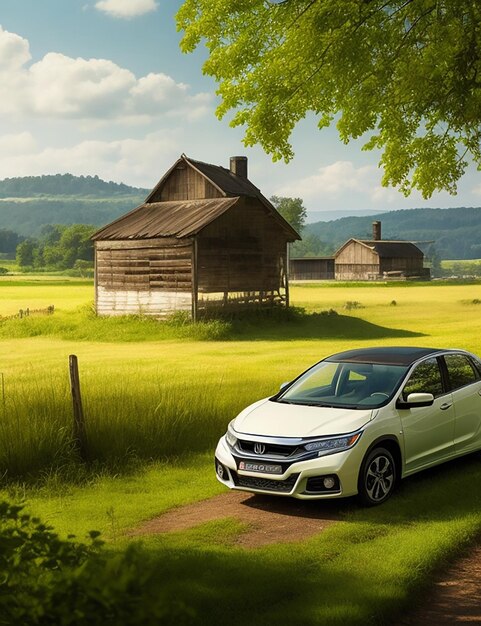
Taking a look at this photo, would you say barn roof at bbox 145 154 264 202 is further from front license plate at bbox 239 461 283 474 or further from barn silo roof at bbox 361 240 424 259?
barn silo roof at bbox 361 240 424 259

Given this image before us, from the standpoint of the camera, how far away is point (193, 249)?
131ft

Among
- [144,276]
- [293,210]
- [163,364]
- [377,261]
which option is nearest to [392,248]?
[377,261]

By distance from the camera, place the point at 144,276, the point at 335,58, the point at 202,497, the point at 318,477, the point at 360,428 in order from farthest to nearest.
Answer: the point at 144,276, the point at 335,58, the point at 202,497, the point at 360,428, the point at 318,477

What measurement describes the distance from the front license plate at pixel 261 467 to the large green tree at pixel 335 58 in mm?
11592

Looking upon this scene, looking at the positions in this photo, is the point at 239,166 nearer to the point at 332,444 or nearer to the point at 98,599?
the point at 332,444

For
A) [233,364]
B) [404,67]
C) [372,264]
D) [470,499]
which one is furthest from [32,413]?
[372,264]

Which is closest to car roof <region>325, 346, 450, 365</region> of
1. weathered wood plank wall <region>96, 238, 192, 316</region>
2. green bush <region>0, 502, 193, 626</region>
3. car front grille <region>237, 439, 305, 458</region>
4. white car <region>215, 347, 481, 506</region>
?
white car <region>215, 347, 481, 506</region>

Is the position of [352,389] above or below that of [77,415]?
above

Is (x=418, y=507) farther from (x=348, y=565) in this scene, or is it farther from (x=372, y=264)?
(x=372, y=264)

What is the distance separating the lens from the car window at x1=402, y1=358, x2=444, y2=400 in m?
11.1

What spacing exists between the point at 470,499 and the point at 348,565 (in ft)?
10.1

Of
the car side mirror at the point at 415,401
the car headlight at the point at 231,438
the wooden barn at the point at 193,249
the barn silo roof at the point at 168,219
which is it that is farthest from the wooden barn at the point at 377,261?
the car headlight at the point at 231,438

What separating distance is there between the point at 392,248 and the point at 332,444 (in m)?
102

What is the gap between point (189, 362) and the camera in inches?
1144
